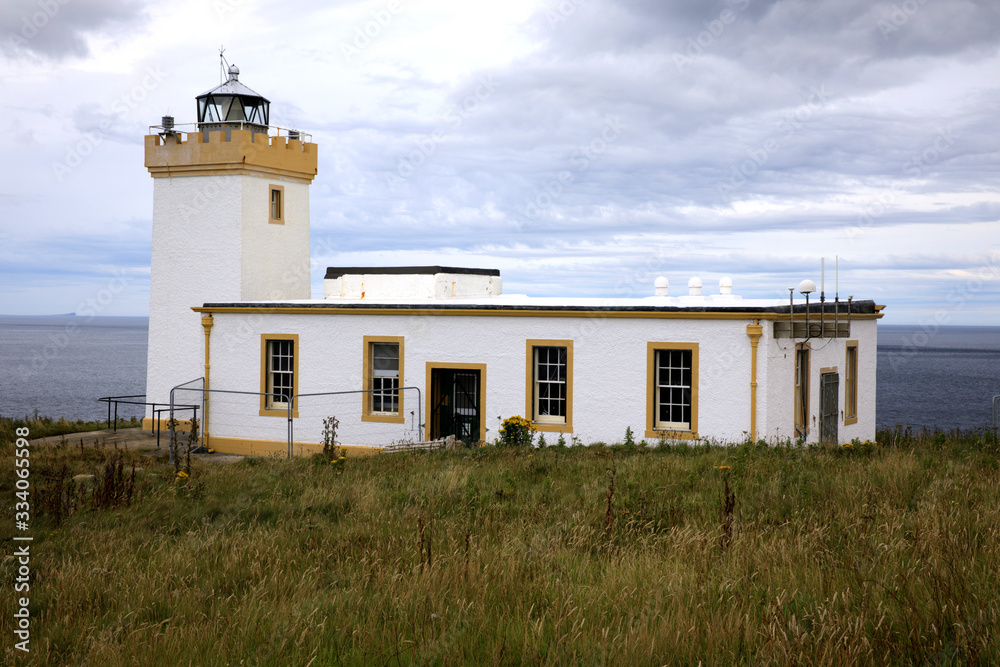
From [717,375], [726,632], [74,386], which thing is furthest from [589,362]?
[74,386]

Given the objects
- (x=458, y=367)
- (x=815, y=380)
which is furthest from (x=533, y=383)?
(x=815, y=380)

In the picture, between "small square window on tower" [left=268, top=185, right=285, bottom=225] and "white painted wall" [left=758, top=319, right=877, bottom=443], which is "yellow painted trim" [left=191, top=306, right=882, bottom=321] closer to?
"white painted wall" [left=758, top=319, right=877, bottom=443]

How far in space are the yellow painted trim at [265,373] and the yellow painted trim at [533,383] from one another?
582 centimetres

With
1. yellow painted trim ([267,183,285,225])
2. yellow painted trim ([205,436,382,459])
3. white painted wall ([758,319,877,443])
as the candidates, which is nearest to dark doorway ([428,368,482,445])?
yellow painted trim ([205,436,382,459])

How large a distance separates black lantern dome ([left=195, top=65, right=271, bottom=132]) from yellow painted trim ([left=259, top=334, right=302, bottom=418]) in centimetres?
665

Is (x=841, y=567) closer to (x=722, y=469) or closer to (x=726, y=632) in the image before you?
(x=726, y=632)

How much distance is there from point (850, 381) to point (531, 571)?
16.2 metres

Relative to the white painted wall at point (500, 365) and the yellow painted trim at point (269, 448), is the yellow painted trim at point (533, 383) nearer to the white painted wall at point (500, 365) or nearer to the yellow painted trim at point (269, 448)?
the white painted wall at point (500, 365)

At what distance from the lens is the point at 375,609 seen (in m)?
5.43

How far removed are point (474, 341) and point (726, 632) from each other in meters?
14.6

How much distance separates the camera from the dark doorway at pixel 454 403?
63.9ft

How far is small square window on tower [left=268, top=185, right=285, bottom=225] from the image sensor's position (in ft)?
76.9

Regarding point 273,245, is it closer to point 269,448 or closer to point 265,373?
point 265,373

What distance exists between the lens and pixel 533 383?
18562 millimetres
